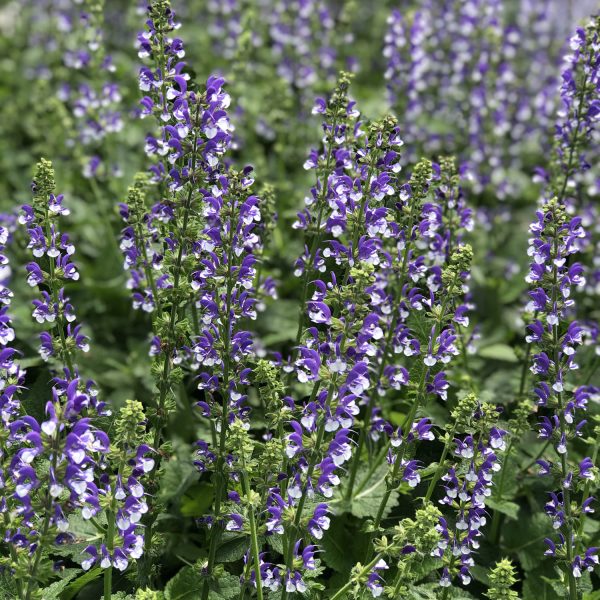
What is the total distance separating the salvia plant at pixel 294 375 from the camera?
462cm

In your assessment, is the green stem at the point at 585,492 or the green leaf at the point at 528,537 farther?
the green leaf at the point at 528,537

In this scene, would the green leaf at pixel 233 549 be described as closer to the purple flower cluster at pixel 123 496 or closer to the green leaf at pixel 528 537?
the purple flower cluster at pixel 123 496

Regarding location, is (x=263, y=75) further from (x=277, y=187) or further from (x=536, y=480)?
(x=536, y=480)

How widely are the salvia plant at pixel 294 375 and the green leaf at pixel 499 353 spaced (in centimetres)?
3

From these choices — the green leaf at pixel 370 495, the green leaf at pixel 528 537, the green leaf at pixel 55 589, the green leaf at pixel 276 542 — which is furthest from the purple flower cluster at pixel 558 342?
the green leaf at pixel 55 589

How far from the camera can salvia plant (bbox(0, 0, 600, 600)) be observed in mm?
4617

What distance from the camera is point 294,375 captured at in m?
6.58

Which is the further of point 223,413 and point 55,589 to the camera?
point 223,413

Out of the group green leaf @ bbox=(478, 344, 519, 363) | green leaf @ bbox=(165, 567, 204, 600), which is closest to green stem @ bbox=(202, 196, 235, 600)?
green leaf @ bbox=(165, 567, 204, 600)

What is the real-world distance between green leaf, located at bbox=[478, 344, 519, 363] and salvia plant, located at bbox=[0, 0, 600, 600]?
0.03 m

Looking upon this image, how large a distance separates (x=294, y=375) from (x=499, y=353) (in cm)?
257

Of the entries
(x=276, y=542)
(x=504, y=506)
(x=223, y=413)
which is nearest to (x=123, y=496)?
(x=223, y=413)

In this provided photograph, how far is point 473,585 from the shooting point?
20.2 feet

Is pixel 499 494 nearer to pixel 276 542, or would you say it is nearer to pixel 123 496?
pixel 276 542
